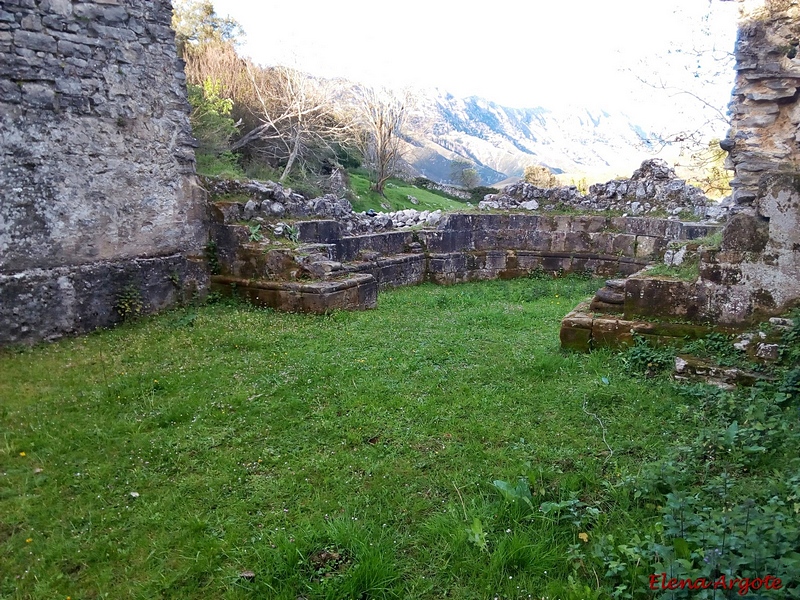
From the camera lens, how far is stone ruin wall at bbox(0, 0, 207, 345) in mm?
5867

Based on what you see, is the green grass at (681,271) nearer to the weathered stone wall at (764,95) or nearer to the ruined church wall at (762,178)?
the ruined church wall at (762,178)

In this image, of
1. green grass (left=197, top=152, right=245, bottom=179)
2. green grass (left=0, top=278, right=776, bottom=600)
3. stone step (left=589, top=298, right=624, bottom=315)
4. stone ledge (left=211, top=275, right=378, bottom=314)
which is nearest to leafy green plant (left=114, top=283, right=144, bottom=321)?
green grass (left=0, top=278, right=776, bottom=600)

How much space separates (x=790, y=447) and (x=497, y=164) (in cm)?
8976

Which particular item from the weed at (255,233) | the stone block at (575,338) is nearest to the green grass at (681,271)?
the stone block at (575,338)

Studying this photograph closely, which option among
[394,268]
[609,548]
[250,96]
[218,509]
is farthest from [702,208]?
[250,96]

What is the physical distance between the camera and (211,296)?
26.6 feet

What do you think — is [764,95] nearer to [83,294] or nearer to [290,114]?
[83,294]

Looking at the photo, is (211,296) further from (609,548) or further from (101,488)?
(609,548)
